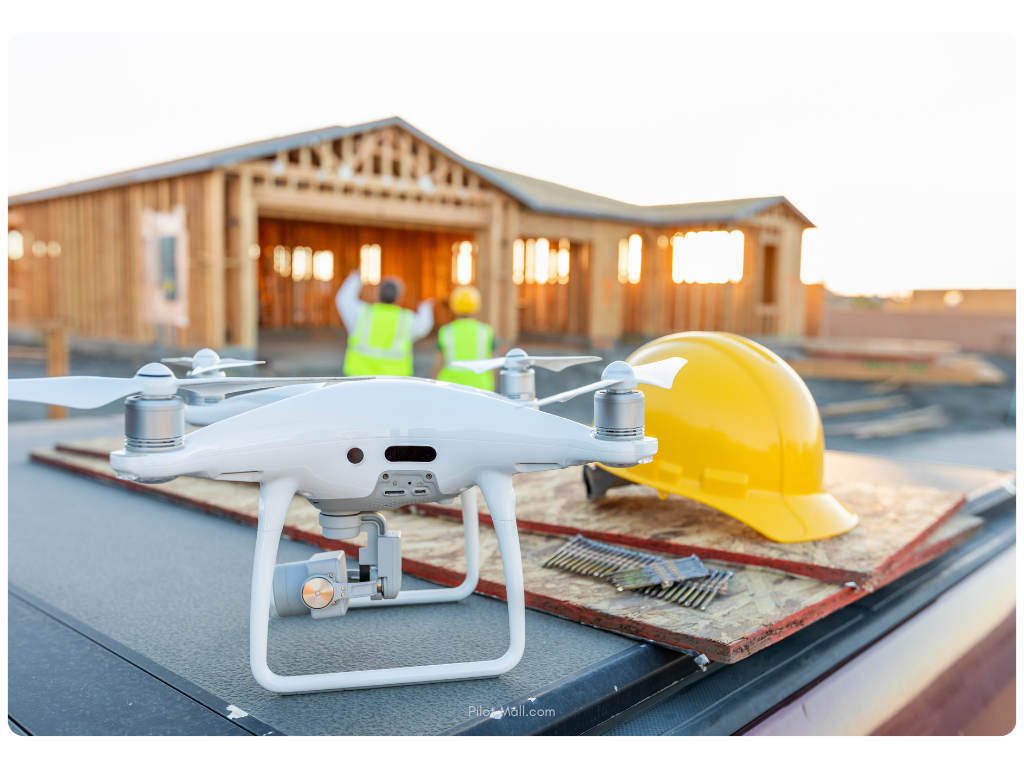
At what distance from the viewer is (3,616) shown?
9.61 feet

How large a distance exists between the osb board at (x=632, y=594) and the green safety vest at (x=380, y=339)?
1783 millimetres

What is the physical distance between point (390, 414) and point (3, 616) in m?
1.98

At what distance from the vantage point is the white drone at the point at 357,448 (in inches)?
78.7

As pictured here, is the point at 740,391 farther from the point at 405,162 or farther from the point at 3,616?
the point at 405,162

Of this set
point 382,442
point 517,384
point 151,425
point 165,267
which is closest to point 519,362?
point 517,384

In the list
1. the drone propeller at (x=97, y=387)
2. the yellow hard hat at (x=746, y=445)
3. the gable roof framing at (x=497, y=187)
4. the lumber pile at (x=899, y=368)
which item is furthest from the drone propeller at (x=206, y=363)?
the lumber pile at (x=899, y=368)

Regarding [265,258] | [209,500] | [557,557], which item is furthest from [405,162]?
[557,557]

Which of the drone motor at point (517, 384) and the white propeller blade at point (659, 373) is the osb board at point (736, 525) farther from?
the white propeller blade at point (659, 373)

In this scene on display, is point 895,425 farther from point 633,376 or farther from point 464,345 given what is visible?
point 633,376

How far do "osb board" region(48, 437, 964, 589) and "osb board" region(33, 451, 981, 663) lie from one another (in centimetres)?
7

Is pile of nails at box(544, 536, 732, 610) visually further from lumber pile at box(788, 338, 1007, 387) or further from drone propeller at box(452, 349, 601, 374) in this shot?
lumber pile at box(788, 338, 1007, 387)

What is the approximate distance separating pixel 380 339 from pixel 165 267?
9060mm

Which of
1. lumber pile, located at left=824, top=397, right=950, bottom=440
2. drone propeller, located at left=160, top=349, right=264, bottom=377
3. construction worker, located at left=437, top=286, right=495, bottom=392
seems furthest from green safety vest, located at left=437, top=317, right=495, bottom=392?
lumber pile, located at left=824, top=397, right=950, bottom=440

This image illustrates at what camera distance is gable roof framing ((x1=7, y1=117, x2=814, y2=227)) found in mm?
12133
